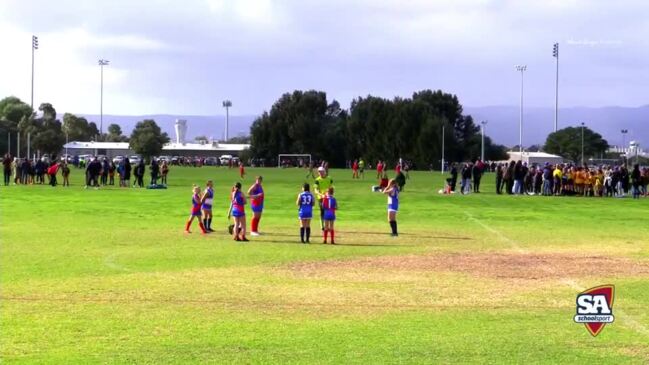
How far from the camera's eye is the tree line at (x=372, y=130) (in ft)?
359

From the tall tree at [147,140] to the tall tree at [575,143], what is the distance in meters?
68.4

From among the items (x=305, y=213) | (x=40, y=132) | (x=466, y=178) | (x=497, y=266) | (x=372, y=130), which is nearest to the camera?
(x=497, y=266)

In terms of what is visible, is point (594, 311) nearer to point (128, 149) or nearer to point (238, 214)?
point (238, 214)

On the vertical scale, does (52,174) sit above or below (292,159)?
below

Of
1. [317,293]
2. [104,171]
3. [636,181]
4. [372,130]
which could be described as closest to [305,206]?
[317,293]

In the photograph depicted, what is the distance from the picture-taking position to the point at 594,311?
386 inches

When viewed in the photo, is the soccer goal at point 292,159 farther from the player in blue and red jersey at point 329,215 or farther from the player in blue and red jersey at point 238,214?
the player in blue and red jersey at point 329,215

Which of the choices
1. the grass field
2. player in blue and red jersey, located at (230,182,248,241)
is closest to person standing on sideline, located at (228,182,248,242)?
player in blue and red jersey, located at (230,182,248,241)

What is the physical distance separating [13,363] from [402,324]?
14.6 feet

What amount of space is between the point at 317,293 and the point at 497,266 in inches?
185

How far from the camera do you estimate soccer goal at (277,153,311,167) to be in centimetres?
11675

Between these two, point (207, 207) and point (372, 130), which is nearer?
point (207, 207)

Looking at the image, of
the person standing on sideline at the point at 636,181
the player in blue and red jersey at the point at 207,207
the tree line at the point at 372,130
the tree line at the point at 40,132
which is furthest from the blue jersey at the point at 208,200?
the tree line at the point at 40,132

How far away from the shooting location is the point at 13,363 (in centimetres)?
784
